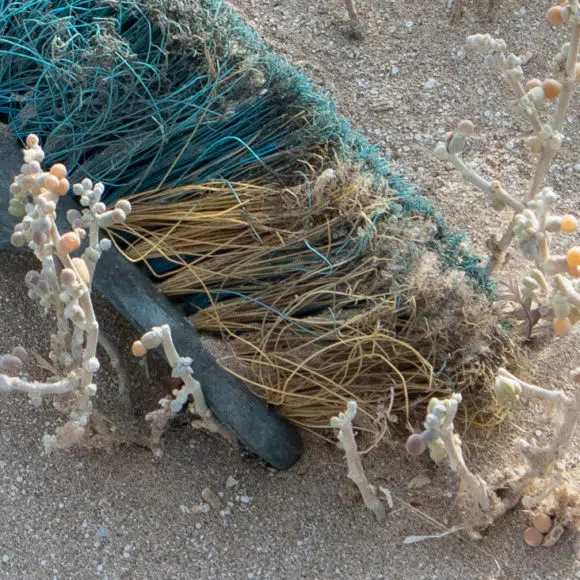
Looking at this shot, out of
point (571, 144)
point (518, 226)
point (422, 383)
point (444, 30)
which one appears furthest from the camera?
point (444, 30)

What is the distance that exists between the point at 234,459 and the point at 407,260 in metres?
0.65

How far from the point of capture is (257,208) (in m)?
2.04

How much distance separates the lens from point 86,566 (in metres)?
1.87

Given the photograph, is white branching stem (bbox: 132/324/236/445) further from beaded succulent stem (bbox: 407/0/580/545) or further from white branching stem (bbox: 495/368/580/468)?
white branching stem (bbox: 495/368/580/468)

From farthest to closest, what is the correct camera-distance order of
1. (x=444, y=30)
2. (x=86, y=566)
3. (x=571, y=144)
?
(x=444, y=30)
(x=571, y=144)
(x=86, y=566)

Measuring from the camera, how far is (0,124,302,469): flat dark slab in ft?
6.50

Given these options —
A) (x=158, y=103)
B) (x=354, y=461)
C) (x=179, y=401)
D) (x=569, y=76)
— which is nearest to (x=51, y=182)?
(x=179, y=401)

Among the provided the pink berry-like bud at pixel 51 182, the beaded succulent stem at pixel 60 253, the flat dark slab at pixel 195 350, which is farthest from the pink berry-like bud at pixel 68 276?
the flat dark slab at pixel 195 350

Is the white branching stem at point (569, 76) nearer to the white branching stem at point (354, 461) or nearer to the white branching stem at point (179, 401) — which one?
the white branching stem at point (354, 461)

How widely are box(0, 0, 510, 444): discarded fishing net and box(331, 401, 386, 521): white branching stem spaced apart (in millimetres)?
152

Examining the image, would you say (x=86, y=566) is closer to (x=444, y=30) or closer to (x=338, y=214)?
(x=338, y=214)

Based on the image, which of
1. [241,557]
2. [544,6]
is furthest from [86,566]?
[544,6]

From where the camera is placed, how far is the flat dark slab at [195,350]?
78.0 inches

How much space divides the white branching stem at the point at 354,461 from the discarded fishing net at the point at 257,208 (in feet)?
0.50
